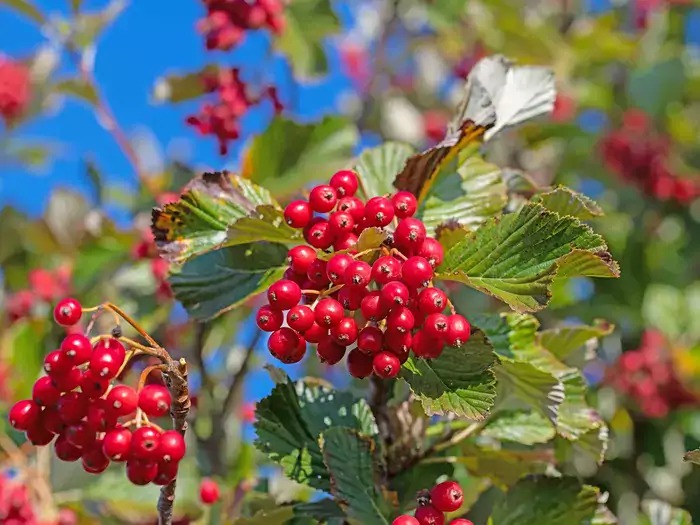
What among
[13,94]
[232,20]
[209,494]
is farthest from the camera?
[13,94]

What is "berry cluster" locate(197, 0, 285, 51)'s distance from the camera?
7.86 ft

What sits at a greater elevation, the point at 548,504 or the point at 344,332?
the point at 344,332

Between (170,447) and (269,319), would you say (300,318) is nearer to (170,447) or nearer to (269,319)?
(269,319)

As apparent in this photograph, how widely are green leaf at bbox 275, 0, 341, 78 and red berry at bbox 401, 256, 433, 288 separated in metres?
1.80

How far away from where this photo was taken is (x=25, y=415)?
1.29 meters

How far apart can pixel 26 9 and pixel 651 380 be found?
271 centimetres

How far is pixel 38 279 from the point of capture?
2.93 m

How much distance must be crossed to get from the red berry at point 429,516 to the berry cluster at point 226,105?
1501 millimetres

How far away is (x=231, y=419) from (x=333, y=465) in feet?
6.04

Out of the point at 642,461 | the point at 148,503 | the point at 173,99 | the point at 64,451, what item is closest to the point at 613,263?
the point at 64,451

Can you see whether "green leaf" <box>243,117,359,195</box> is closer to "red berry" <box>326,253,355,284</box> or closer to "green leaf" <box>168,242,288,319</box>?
"green leaf" <box>168,242,288,319</box>

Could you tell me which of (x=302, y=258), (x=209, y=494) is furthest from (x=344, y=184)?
(x=209, y=494)

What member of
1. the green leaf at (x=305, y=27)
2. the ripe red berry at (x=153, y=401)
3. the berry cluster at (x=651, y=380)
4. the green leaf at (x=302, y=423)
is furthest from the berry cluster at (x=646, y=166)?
the ripe red berry at (x=153, y=401)

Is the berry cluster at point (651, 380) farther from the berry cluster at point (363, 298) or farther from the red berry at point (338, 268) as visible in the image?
the red berry at point (338, 268)
